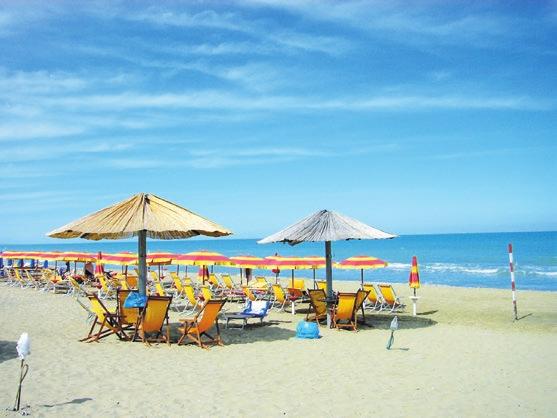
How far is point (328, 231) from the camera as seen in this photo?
388 inches

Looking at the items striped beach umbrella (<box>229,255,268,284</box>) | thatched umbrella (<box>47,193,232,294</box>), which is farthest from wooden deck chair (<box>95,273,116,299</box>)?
thatched umbrella (<box>47,193,232,294</box>)

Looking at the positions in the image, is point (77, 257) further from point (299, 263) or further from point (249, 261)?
point (299, 263)

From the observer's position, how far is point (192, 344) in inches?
327

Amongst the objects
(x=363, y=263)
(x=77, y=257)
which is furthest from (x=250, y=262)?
(x=77, y=257)

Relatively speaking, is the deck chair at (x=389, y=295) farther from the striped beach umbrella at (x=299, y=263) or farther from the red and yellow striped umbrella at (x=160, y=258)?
the red and yellow striped umbrella at (x=160, y=258)

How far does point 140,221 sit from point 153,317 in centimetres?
152

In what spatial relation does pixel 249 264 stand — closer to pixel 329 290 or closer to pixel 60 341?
pixel 329 290

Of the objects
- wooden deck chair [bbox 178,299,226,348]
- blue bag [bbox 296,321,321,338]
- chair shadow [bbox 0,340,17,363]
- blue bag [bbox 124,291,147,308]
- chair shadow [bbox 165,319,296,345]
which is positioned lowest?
chair shadow [bbox 165,319,296,345]

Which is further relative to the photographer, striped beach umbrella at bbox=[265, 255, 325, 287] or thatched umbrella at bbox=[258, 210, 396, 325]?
striped beach umbrella at bbox=[265, 255, 325, 287]

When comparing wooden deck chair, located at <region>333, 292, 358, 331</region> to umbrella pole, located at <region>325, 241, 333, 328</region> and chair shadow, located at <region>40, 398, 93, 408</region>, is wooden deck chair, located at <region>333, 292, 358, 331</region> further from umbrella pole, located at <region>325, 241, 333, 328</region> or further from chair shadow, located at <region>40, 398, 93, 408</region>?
chair shadow, located at <region>40, 398, 93, 408</region>

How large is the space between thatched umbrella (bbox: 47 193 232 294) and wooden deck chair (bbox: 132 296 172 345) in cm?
71

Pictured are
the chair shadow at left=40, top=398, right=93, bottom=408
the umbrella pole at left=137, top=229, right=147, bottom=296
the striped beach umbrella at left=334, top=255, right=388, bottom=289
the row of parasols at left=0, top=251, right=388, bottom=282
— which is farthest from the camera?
the row of parasols at left=0, top=251, right=388, bottom=282

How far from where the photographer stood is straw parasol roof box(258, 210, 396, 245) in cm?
961

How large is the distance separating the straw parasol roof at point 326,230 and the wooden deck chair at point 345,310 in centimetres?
118
